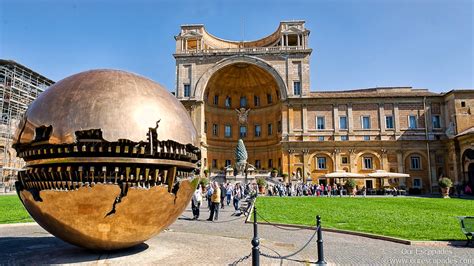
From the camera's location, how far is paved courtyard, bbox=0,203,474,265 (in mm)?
6086

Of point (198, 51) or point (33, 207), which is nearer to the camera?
point (33, 207)

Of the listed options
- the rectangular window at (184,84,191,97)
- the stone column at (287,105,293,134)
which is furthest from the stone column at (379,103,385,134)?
the rectangular window at (184,84,191,97)

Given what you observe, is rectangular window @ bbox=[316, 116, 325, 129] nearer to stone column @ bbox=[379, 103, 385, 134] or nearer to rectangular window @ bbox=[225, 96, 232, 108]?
stone column @ bbox=[379, 103, 385, 134]

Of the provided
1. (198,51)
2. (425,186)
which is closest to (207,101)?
(198,51)

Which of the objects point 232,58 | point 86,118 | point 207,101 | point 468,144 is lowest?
point 86,118

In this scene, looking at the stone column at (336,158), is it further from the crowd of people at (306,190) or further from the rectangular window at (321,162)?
the crowd of people at (306,190)

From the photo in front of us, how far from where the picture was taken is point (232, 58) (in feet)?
154

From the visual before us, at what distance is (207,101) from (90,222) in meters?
45.4

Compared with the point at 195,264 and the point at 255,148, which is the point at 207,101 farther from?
the point at 195,264

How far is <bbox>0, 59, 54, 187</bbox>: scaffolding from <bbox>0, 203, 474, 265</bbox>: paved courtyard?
35.9 meters

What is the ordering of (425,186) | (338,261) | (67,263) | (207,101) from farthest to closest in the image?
(207,101) < (425,186) < (338,261) < (67,263)

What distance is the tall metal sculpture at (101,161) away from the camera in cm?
524

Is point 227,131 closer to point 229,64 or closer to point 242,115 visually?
point 242,115

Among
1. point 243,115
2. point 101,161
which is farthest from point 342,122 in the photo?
point 101,161
